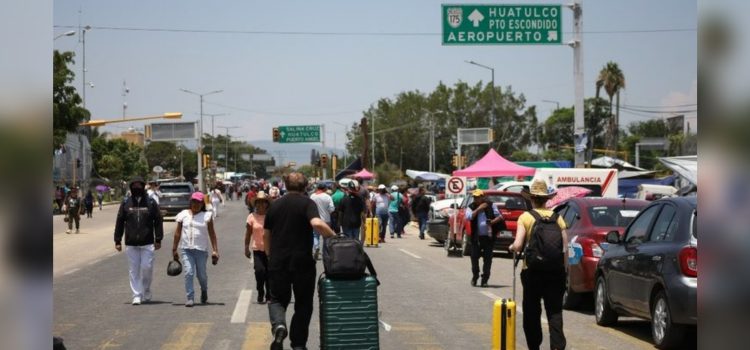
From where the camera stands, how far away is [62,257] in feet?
81.2

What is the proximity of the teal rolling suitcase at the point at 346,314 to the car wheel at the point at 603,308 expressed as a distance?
14.3 ft

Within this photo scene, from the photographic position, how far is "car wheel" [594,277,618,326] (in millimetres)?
12203

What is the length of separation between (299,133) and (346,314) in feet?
259

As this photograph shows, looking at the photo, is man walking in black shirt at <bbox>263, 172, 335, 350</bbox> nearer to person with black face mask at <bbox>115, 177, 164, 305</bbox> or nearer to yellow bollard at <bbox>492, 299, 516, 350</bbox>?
yellow bollard at <bbox>492, 299, 516, 350</bbox>

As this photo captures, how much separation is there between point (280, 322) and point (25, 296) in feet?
20.6

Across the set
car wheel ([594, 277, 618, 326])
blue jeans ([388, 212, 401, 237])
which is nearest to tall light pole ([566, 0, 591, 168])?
blue jeans ([388, 212, 401, 237])

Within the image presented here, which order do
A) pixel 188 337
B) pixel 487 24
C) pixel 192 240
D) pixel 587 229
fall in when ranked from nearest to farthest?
pixel 188 337, pixel 192 240, pixel 587 229, pixel 487 24

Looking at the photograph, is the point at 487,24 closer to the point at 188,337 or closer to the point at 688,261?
the point at 188,337

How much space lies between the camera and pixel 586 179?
2758cm

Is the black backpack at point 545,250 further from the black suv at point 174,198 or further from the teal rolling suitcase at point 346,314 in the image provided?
the black suv at point 174,198

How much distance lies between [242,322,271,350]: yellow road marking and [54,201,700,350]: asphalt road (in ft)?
0.04

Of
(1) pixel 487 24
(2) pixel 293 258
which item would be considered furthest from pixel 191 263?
(1) pixel 487 24

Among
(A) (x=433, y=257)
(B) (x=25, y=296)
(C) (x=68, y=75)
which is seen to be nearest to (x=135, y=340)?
(B) (x=25, y=296)

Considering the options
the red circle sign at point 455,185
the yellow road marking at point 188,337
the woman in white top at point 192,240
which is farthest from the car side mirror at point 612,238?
the red circle sign at point 455,185
